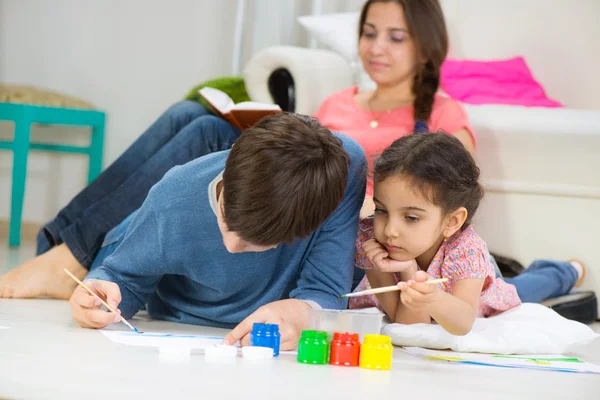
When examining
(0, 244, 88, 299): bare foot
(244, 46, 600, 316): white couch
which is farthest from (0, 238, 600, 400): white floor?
(244, 46, 600, 316): white couch

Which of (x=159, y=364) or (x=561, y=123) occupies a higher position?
(x=561, y=123)

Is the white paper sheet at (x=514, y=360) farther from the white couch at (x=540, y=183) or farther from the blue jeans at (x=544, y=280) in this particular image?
the white couch at (x=540, y=183)

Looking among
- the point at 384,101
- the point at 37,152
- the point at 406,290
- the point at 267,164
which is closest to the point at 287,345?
the point at 406,290

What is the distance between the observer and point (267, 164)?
1.12 metres

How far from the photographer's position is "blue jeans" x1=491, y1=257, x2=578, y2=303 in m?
1.98

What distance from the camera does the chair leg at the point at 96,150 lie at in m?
3.40

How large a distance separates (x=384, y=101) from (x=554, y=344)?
0.95 meters

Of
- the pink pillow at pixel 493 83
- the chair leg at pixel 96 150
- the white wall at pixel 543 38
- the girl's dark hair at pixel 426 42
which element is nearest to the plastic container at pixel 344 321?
the girl's dark hair at pixel 426 42

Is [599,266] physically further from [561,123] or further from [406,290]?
[406,290]

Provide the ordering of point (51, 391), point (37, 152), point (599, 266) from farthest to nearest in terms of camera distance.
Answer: point (37, 152)
point (599, 266)
point (51, 391)

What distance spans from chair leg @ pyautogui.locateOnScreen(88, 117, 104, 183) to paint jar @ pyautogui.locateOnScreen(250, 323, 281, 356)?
2.32 metres

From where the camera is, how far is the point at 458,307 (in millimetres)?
1346

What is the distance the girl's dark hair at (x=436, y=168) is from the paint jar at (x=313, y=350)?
355 mm

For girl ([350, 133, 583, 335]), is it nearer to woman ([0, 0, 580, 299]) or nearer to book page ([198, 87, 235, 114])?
woman ([0, 0, 580, 299])
